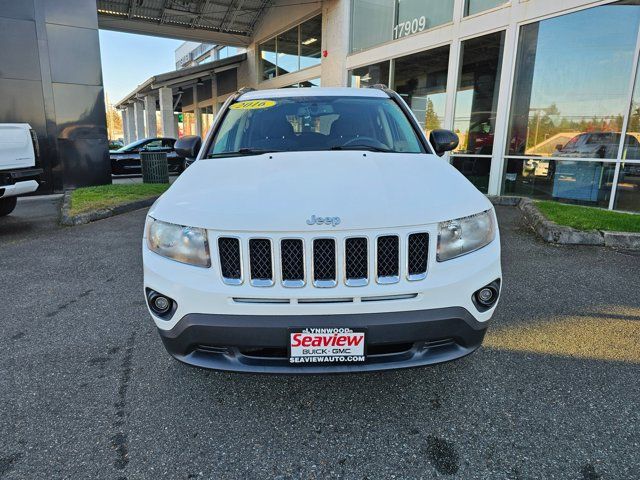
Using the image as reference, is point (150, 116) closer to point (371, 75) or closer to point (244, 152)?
point (371, 75)

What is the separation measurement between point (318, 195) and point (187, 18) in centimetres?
1887

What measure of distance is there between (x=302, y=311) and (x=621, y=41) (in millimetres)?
8273

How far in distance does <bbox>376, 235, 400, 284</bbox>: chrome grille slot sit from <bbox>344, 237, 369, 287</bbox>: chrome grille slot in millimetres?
57

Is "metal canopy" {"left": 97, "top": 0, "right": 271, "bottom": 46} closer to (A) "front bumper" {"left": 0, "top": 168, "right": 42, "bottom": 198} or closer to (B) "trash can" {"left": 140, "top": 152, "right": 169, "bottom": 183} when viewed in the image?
(B) "trash can" {"left": 140, "top": 152, "right": 169, "bottom": 183}

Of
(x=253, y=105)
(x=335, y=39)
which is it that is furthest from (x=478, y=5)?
(x=253, y=105)

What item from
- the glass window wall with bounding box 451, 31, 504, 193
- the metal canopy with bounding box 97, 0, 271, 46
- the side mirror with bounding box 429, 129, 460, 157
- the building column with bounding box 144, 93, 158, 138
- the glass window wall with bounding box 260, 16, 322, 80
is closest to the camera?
the side mirror with bounding box 429, 129, 460, 157

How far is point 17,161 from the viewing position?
19.0ft

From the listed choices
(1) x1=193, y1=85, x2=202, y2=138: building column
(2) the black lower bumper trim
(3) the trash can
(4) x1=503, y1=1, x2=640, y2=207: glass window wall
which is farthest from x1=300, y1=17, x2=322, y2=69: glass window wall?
(1) x1=193, y1=85, x2=202, y2=138: building column

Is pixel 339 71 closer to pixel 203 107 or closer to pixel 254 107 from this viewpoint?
pixel 254 107

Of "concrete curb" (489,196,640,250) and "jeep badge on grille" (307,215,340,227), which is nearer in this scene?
"jeep badge on grille" (307,215,340,227)

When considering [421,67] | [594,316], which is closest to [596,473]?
[594,316]

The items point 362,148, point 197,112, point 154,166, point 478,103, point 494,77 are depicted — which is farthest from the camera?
point 197,112

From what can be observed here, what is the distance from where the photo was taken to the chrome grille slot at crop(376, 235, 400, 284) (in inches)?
76.3

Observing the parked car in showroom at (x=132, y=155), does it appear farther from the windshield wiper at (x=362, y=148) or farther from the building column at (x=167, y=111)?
the windshield wiper at (x=362, y=148)
